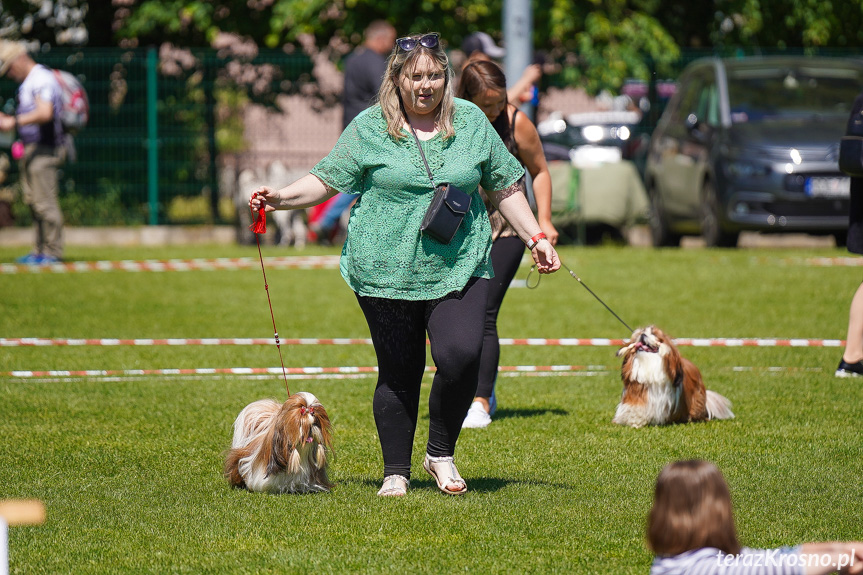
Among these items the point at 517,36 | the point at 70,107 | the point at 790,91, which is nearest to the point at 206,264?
the point at 70,107

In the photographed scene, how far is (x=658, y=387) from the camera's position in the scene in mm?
6762

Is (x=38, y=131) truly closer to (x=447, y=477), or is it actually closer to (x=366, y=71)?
(x=366, y=71)

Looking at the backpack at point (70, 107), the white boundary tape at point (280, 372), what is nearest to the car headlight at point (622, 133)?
the backpack at point (70, 107)

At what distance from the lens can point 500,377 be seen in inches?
336

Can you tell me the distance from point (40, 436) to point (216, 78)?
13259 millimetres

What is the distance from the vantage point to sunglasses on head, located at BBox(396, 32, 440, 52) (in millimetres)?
5090

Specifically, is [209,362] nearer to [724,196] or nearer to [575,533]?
[575,533]

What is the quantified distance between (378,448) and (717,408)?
1.91 m

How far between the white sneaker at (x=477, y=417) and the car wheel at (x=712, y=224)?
29.1ft

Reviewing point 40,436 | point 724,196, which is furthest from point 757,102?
point 40,436

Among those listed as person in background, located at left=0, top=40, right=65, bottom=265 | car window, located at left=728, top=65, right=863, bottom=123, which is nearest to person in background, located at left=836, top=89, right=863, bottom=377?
car window, located at left=728, top=65, right=863, bottom=123

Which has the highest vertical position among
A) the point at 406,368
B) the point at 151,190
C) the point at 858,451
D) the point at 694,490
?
the point at 694,490

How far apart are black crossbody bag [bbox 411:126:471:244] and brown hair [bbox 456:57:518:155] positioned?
157cm

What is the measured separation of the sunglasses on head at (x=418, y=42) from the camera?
5.09 metres
